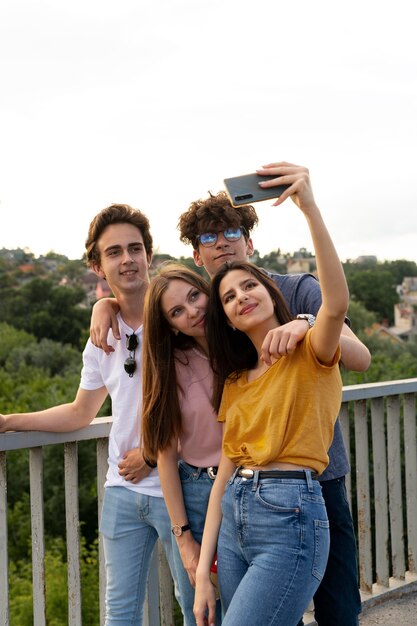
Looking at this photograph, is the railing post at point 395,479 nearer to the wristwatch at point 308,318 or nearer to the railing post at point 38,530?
the wristwatch at point 308,318

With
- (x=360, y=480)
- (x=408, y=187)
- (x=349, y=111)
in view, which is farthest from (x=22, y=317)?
(x=360, y=480)

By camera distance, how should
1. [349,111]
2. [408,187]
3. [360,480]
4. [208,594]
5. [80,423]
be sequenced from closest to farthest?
[208,594], [80,423], [360,480], [408,187], [349,111]

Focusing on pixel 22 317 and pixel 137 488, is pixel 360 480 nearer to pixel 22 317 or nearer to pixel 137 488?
pixel 137 488

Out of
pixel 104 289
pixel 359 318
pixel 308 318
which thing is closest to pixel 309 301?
pixel 308 318

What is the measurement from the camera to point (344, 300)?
1923 mm

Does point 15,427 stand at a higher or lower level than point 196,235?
lower

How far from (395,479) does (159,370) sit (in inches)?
69.2

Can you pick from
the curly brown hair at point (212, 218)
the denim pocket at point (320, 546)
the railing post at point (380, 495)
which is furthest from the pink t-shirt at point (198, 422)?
the railing post at point (380, 495)

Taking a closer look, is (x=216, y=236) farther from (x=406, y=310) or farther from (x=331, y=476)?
(x=406, y=310)

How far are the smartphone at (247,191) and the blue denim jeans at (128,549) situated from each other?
953 mm

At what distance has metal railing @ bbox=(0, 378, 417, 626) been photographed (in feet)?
8.11

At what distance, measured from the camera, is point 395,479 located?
353cm

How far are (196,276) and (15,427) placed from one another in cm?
72

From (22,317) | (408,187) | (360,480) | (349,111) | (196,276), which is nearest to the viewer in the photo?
(196,276)
